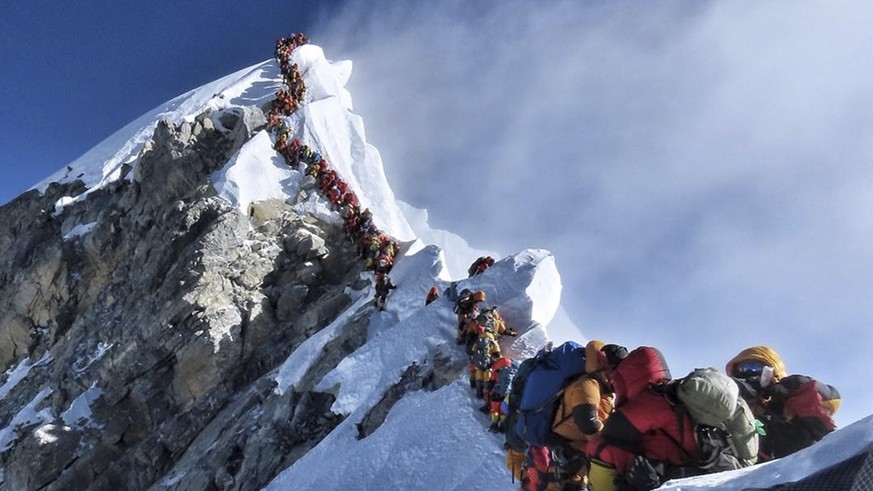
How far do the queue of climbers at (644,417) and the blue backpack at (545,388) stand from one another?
0.01 meters

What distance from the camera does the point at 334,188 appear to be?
24.2 metres

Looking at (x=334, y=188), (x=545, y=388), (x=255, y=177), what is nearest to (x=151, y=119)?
(x=255, y=177)

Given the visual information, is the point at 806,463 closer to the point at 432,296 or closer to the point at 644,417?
the point at 644,417

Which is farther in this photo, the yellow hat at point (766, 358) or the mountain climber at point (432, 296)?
the mountain climber at point (432, 296)

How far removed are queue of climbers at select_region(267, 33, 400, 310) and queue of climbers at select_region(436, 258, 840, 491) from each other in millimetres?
10760

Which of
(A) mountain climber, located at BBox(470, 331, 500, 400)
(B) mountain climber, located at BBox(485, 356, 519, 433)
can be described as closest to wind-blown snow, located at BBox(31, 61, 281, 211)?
(A) mountain climber, located at BBox(470, 331, 500, 400)

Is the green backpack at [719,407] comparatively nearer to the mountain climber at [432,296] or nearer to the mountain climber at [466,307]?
the mountain climber at [466,307]

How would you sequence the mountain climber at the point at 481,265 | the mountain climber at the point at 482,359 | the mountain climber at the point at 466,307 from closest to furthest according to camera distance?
1. the mountain climber at the point at 482,359
2. the mountain climber at the point at 466,307
3. the mountain climber at the point at 481,265

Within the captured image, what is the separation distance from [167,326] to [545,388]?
17222 mm

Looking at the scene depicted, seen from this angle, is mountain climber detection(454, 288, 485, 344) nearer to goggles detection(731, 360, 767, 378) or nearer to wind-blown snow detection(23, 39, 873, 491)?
wind-blown snow detection(23, 39, 873, 491)

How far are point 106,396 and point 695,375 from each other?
65.7ft

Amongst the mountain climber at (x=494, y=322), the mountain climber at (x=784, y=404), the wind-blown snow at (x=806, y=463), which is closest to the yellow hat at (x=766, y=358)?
the mountain climber at (x=784, y=404)

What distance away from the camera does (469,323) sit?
1211 centimetres

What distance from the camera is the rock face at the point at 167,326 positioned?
51.9 feet
